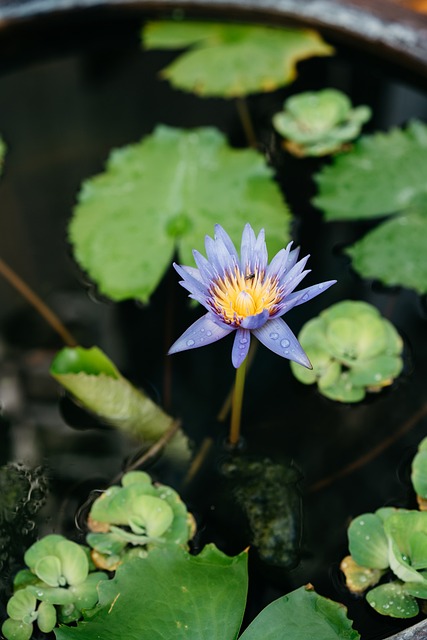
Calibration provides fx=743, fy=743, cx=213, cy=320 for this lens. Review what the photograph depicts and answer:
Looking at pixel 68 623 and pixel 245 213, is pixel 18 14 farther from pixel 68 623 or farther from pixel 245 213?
pixel 68 623

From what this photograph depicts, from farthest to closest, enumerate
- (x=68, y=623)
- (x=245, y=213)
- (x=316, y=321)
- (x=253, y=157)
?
1. (x=253, y=157)
2. (x=245, y=213)
3. (x=316, y=321)
4. (x=68, y=623)

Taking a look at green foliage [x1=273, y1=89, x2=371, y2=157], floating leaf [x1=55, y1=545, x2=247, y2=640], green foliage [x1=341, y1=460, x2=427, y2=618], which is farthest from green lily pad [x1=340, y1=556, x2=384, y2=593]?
green foliage [x1=273, y1=89, x2=371, y2=157]

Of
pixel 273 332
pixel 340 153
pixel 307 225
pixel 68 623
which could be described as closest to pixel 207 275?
pixel 273 332

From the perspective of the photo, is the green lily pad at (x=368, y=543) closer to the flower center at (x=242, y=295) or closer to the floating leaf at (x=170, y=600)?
the floating leaf at (x=170, y=600)

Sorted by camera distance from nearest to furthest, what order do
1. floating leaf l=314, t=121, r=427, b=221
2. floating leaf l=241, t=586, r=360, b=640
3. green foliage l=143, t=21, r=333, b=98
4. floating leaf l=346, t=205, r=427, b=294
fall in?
floating leaf l=241, t=586, r=360, b=640
floating leaf l=346, t=205, r=427, b=294
floating leaf l=314, t=121, r=427, b=221
green foliage l=143, t=21, r=333, b=98

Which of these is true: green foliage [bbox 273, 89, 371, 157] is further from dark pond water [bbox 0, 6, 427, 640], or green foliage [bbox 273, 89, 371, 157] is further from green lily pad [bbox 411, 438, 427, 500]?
green lily pad [bbox 411, 438, 427, 500]

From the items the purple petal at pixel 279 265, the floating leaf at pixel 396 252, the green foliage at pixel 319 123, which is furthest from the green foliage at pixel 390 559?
the green foliage at pixel 319 123

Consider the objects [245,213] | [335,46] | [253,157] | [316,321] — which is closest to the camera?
[316,321]
